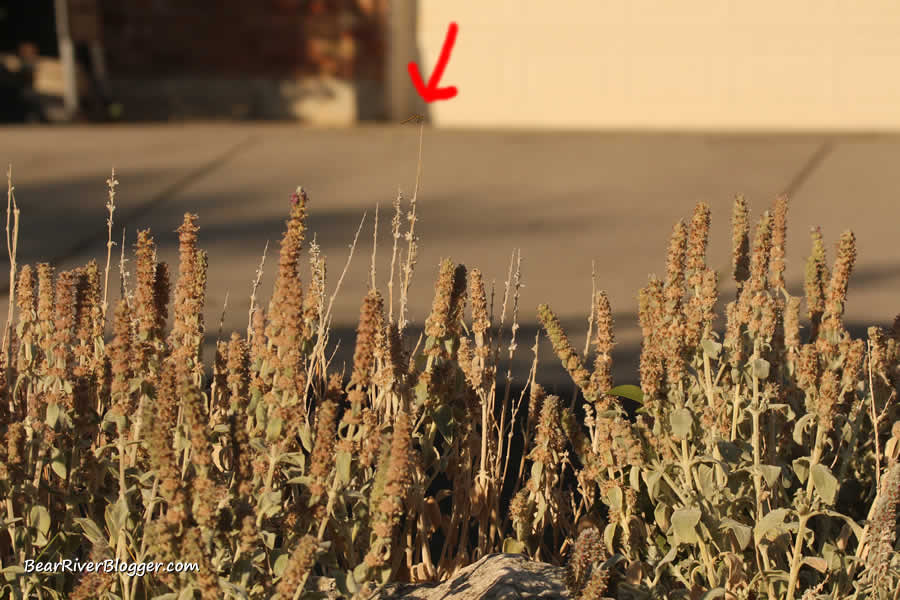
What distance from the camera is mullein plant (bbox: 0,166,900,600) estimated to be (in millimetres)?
2365

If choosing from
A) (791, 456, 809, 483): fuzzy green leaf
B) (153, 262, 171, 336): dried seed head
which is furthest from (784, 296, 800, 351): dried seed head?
(153, 262, 171, 336): dried seed head

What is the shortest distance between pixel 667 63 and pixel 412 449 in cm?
747

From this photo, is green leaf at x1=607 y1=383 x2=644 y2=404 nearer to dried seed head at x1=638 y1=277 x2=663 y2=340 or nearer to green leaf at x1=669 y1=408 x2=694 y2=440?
dried seed head at x1=638 y1=277 x2=663 y2=340

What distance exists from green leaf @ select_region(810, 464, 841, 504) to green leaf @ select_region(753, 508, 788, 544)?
0.30 ft

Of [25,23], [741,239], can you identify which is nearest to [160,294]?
[741,239]

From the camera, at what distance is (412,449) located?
2422 millimetres

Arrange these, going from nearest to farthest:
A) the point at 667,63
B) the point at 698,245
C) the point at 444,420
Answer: the point at 444,420, the point at 698,245, the point at 667,63

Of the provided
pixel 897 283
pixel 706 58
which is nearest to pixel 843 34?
pixel 706 58

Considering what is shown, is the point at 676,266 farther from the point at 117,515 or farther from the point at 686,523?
the point at 117,515

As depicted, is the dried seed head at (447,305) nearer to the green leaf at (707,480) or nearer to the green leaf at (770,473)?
the green leaf at (707,480)

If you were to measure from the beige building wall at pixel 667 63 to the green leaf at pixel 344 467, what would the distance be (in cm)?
744

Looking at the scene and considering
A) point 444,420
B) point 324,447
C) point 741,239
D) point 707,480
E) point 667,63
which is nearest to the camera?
point 324,447

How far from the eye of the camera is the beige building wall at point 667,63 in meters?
9.03

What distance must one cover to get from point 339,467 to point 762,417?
119cm
